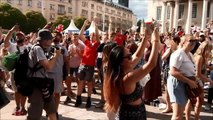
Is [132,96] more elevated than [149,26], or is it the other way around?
[149,26]

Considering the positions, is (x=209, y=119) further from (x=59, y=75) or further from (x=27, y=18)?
(x=27, y=18)

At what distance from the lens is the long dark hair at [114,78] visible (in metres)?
3.83

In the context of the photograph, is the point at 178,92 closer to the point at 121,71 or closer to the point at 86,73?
the point at 121,71

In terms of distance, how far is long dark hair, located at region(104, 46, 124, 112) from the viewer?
383 centimetres

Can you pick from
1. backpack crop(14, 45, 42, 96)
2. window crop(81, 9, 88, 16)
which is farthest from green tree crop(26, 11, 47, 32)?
backpack crop(14, 45, 42, 96)

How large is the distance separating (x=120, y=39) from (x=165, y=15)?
65772 mm

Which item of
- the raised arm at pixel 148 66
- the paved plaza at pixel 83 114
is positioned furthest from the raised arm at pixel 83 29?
the raised arm at pixel 148 66

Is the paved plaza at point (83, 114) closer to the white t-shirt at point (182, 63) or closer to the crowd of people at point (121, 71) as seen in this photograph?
the crowd of people at point (121, 71)

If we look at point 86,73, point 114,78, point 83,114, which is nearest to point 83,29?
point 86,73

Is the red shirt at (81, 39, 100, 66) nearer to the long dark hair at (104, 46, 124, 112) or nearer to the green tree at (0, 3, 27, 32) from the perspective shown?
the long dark hair at (104, 46, 124, 112)

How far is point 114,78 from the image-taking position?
387cm

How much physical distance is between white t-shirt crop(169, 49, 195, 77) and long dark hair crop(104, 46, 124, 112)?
2.14 m

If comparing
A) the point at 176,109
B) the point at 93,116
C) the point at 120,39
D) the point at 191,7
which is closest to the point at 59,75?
the point at 93,116

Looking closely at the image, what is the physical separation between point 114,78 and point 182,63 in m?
2.30
